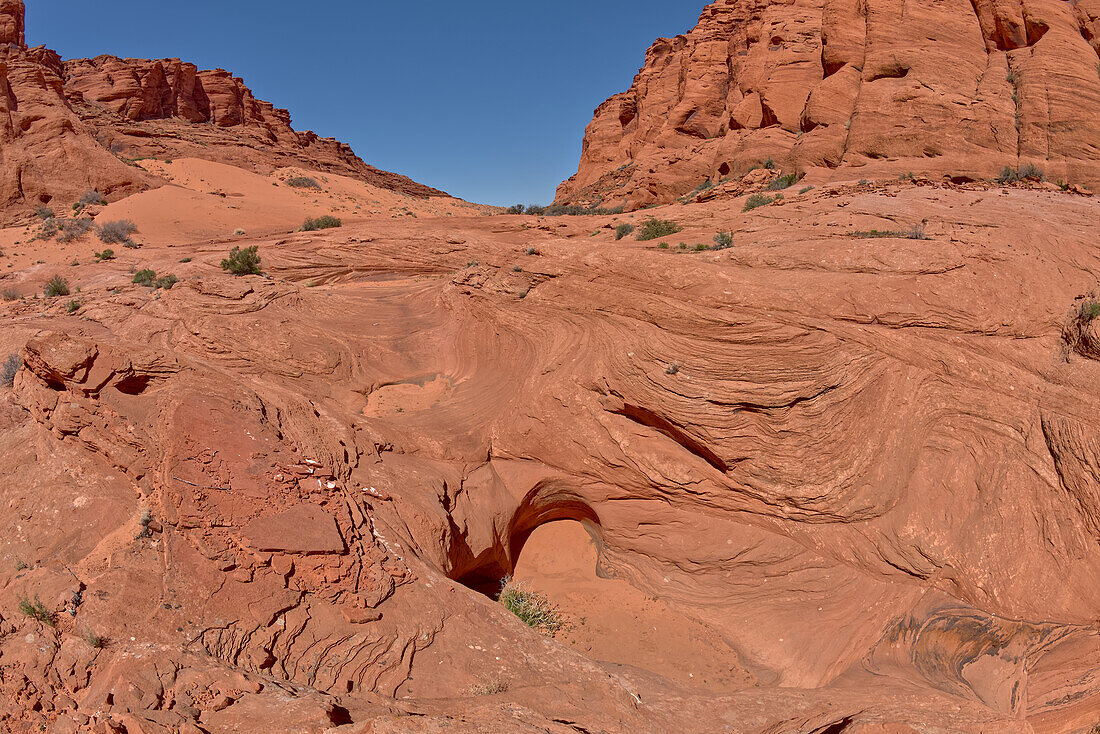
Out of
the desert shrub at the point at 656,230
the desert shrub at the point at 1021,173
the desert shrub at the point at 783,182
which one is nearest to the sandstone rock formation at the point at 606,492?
the desert shrub at the point at 656,230

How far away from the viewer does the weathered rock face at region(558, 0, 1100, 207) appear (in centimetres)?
1828

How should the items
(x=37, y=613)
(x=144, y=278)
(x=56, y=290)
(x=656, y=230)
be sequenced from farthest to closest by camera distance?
(x=656, y=230) < (x=144, y=278) < (x=56, y=290) < (x=37, y=613)

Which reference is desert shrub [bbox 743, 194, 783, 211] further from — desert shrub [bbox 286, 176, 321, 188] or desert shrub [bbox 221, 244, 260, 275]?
desert shrub [bbox 286, 176, 321, 188]

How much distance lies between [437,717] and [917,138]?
23.9 metres

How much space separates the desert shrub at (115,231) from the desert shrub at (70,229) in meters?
0.44

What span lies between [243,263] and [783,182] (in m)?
19.1

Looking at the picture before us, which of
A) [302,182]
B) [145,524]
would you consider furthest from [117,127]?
[145,524]

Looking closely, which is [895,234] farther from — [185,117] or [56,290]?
[185,117]

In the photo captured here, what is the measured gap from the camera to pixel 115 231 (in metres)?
21.4

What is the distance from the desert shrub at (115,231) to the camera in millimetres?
21172

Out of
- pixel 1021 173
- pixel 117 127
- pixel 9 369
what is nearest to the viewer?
pixel 9 369

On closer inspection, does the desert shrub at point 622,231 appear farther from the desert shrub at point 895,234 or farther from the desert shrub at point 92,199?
the desert shrub at point 92,199

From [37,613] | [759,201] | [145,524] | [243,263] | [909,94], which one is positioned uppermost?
[909,94]

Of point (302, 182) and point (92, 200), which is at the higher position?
point (302, 182)
